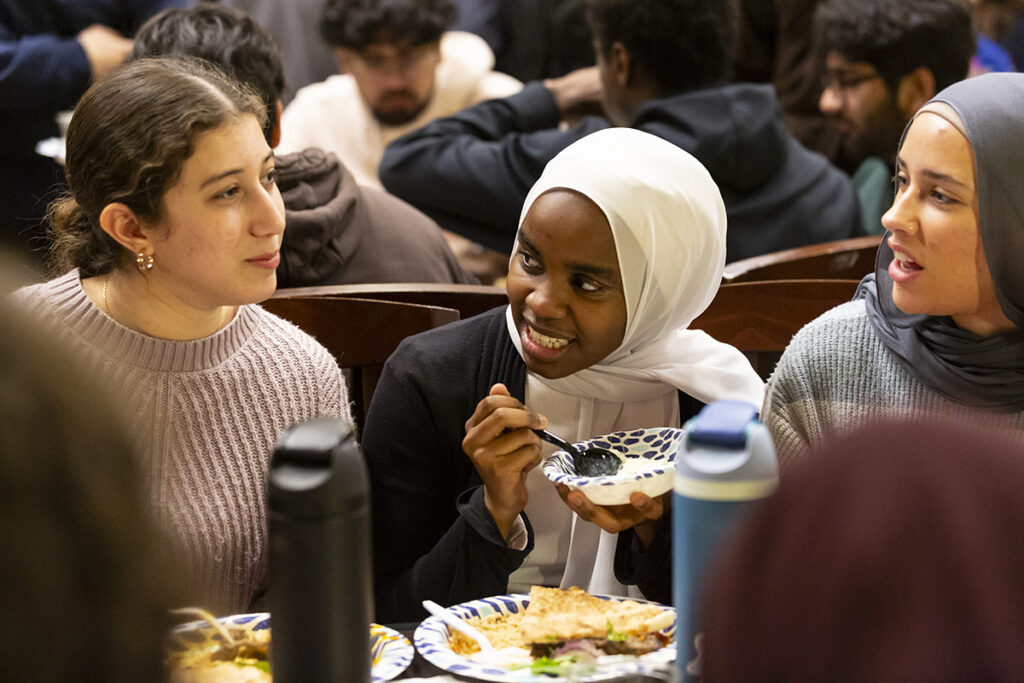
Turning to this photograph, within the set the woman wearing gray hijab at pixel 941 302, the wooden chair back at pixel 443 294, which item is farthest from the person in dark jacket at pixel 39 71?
the woman wearing gray hijab at pixel 941 302

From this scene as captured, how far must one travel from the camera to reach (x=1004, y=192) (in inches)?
66.6

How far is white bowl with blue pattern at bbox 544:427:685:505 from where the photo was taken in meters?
1.49

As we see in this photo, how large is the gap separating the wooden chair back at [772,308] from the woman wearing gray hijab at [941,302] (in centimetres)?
47

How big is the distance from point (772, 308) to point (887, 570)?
5.93 ft

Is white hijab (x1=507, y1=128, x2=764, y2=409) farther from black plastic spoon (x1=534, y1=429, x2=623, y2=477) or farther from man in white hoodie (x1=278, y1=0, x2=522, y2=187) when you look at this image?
man in white hoodie (x1=278, y1=0, x2=522, y2=187)

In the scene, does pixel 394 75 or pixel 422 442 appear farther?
pixel 394 75

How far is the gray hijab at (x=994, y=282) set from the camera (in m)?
1.69

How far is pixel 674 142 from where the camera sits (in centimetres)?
320

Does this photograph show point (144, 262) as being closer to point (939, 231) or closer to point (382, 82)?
point (939, 231)

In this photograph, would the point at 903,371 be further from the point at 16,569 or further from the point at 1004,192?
the point at 16,569

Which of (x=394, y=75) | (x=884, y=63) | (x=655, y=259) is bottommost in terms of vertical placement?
(x=655, y=259)

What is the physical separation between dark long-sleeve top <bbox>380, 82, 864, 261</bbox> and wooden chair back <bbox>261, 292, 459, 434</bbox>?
3.52ft

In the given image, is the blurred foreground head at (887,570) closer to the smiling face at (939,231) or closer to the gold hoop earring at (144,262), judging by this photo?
the smiling face at (939,231)

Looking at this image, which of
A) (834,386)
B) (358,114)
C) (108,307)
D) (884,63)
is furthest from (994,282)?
(358,114)
